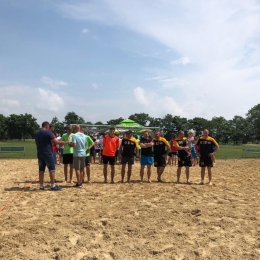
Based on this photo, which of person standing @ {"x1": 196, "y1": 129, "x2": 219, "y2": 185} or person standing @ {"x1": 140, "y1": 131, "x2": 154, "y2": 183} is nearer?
person standing @ {"x1": 196, "y1": 129, "x2": 219, "y2": 185}

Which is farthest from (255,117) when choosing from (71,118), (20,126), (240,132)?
(20,126)

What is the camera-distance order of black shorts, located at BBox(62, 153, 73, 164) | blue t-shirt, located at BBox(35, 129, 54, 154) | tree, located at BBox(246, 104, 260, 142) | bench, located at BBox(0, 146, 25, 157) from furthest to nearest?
tree, located at BBox(246, 104, 260, 142), bench, located at BBox(0, 146, 25, 157), black shorts, located at BBox(62, 153, 73, 164), blue t-shirt, located at BBox(35, 129, 54, 154)

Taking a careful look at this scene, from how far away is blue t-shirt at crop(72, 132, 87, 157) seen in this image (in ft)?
28.1

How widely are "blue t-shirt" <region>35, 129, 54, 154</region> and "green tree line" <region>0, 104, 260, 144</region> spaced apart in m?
84.6

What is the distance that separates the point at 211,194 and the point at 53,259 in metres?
4.91

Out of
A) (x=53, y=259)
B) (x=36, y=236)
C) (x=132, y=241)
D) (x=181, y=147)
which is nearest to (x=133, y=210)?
(x=132, y=241)

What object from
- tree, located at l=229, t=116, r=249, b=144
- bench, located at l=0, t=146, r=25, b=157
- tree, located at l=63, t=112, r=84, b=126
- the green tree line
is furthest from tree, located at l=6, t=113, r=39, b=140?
bench, located at l=0, t=146, r=25, b=157

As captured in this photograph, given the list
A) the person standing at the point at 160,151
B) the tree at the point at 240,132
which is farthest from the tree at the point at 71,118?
the person standing at the point at 160,151

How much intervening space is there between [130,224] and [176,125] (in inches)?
4232

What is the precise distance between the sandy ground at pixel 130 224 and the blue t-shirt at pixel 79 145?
38.9 inches

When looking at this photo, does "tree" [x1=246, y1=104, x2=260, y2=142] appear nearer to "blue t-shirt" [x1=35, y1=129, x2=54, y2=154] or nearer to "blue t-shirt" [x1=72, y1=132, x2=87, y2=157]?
"blue t-shirt" [x1=72, y1=132, x2=87, y2=157]

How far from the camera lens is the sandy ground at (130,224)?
159 inches

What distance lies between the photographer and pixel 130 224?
512 centimetres

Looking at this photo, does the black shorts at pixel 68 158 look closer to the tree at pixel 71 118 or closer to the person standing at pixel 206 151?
the person standing at pixel 206 151
